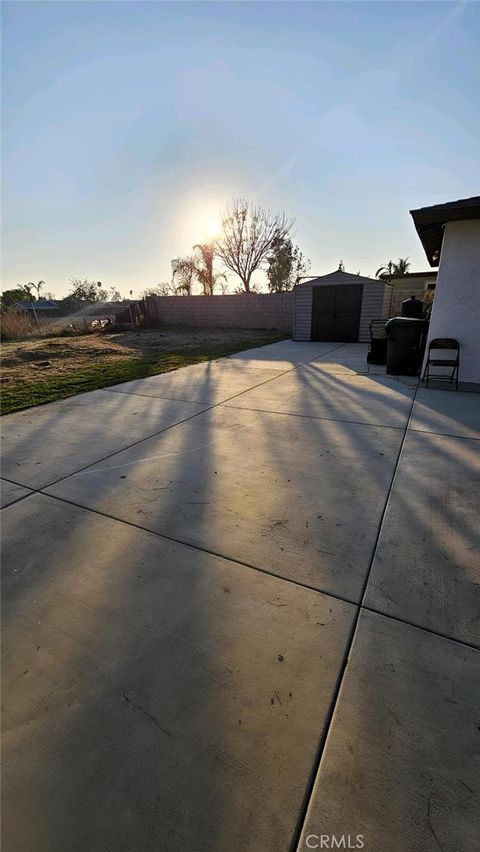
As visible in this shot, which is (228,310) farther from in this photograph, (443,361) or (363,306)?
(443,361)

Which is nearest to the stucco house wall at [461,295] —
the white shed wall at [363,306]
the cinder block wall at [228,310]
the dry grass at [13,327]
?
the white shed wall at [363,306]

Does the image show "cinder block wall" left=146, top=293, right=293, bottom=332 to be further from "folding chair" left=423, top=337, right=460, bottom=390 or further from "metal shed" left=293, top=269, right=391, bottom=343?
"folding chair" left=423, top=337, right=460, bottom=390

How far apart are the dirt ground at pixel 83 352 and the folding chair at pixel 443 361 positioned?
6541mm

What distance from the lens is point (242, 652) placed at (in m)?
1.34

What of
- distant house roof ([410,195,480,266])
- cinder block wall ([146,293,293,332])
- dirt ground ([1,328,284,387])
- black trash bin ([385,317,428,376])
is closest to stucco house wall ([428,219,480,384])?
distant house roof ([410,195,480,266])

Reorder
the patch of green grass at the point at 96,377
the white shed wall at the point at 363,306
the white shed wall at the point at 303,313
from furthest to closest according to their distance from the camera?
the white shed wall at the point at 303,313
the white shed wall at the point at 363,306
the patch of green grass at the point at 96,377

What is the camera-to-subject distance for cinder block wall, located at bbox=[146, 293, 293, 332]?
15367 mm

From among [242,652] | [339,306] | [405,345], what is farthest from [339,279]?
[242,652]

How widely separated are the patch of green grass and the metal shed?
317cm

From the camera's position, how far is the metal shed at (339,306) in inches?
413

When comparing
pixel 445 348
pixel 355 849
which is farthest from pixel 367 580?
pixel 445 348

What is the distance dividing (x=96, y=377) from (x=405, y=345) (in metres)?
5.87

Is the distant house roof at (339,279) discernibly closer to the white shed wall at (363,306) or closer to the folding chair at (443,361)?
the white shed wall at (363,306)

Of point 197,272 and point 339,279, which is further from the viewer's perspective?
point 197,272
